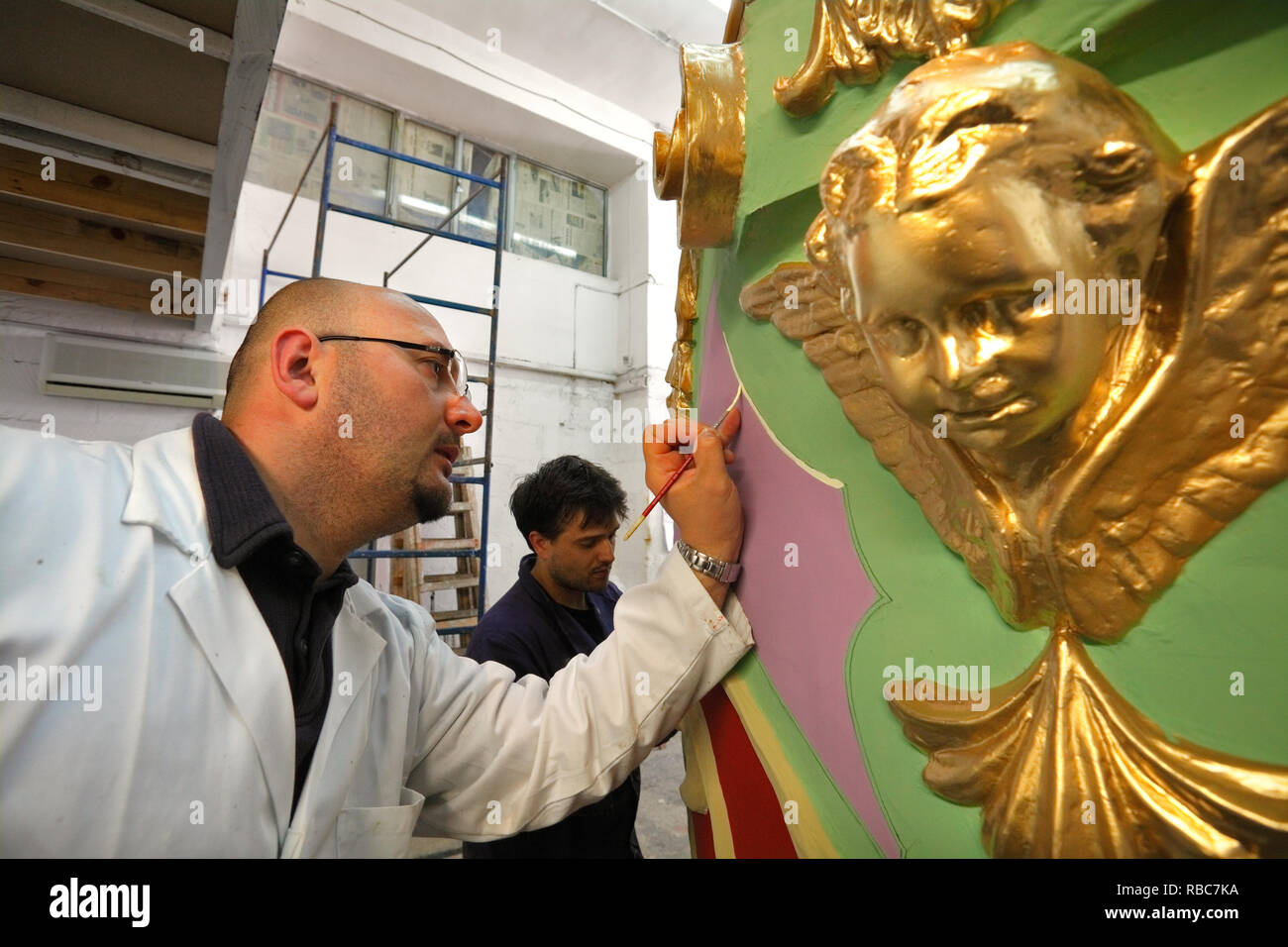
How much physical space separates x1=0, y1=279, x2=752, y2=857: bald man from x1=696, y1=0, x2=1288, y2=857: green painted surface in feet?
0.50

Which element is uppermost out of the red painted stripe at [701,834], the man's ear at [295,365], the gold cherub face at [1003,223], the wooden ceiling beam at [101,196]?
the wooden ceiling beam at [101,196]

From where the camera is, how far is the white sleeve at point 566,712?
68 centimetres

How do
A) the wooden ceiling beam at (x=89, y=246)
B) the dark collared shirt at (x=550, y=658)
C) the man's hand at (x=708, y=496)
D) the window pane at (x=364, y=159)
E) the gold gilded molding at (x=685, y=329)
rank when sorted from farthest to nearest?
the window pane at (x=364, y=159) → the wooden ceiling beam at (x=89, y=246) → the dark collared shirt at (x=550, y=658) → the gold gilded molding at (x=685, y=329) → the man's hand at (x=708, y=496)

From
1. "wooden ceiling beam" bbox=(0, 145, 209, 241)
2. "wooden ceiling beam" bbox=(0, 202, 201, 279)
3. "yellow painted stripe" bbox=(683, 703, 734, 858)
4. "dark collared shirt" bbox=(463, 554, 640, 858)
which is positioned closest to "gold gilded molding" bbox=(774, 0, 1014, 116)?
"yellow painted stripe" bbox=(683, 703, 734, 858)

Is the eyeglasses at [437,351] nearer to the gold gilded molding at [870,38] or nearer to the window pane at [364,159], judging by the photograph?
the gold gilded molding at [870,38]

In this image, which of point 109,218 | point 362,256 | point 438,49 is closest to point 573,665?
point 109,218

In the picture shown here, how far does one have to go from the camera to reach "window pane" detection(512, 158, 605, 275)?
4520 mm

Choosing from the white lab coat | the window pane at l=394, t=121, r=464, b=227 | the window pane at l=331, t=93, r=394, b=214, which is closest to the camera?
the white lab coat

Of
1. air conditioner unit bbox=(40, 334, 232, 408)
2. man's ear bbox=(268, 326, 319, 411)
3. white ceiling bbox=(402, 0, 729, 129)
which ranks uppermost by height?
white ceiling bbox=(402, 0, 729, 129)

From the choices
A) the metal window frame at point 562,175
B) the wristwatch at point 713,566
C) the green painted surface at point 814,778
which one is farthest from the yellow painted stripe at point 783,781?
the metal window frame at point 562,175

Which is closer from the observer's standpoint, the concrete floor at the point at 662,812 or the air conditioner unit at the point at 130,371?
the concrete floor at the point at 662,812

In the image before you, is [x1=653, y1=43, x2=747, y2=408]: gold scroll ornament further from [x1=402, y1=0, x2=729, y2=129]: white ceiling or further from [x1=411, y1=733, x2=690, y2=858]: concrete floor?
[x1=402, y1=0, x2=729, y2=129]: white ceiling

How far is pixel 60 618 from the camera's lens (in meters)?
0.54

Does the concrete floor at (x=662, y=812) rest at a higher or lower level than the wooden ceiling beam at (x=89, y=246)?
lower
